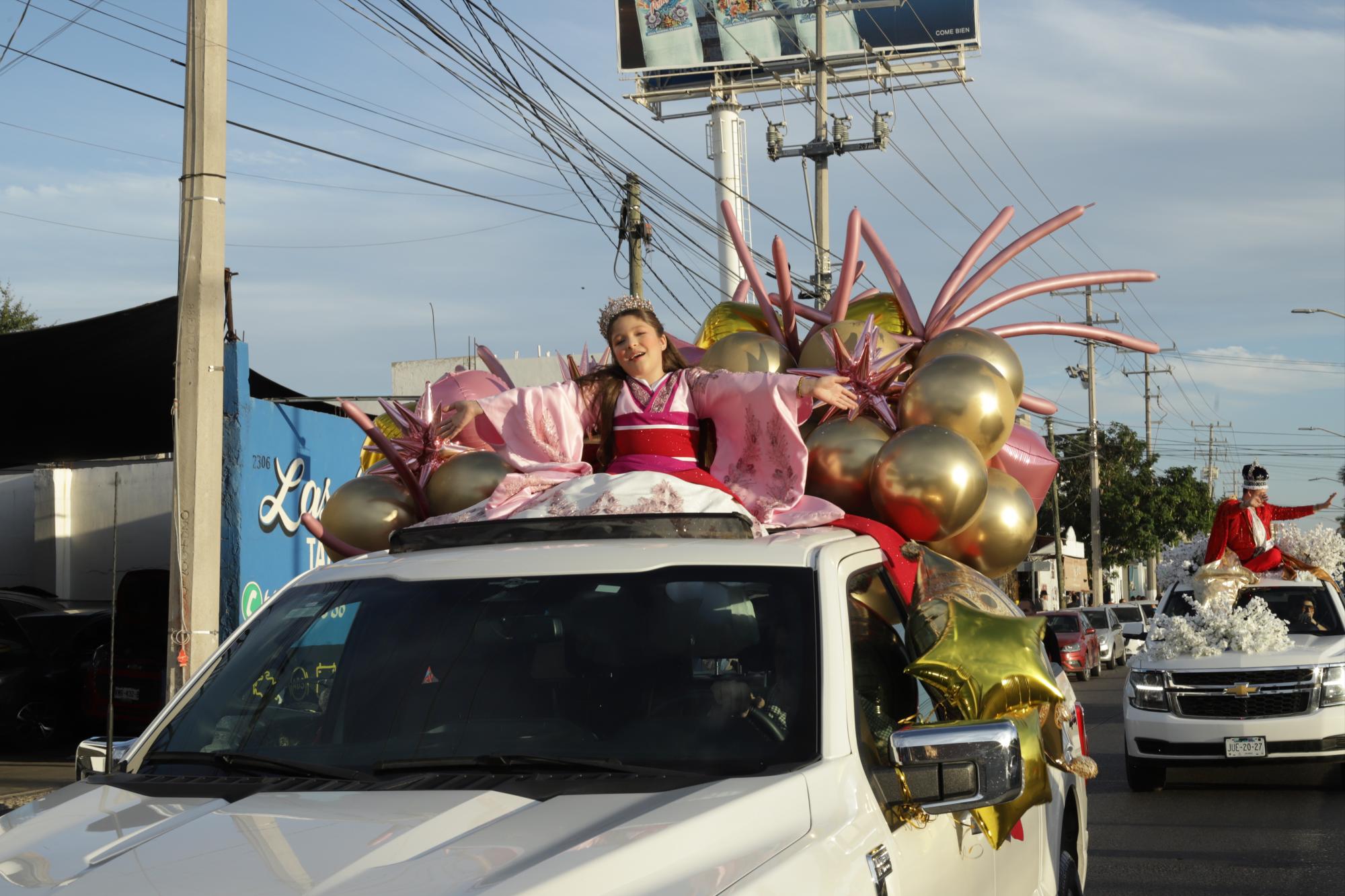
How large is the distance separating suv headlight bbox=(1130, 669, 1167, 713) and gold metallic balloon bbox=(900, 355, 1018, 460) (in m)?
6.33

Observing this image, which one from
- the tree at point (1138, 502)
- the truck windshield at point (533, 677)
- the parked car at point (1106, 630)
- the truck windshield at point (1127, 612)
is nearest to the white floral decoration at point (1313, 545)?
the truck windshield at point (533, 677)

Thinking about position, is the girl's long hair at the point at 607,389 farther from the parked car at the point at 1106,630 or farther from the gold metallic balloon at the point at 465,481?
the parked car at the point at 1106,630

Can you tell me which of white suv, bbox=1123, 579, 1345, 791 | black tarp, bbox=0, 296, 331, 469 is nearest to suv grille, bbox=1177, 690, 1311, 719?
white suv, bbox=1123, 579, 1345, 791

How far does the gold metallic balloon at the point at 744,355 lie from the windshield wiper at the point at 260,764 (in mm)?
2831

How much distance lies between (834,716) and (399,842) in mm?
1019

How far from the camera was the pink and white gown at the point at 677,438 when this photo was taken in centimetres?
483

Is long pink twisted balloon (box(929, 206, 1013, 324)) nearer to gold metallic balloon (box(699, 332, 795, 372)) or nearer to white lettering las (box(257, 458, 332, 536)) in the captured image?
gold metallic balloon (box(699, 332, 795, 372))

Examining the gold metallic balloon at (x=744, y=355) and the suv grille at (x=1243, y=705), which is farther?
the suv grille at (x=1243, y=705)

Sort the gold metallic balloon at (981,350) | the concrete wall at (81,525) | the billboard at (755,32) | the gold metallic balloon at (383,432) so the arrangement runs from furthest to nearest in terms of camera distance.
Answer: the billboard at (755,32)
the concrete wall at (81,525)
the gold metallic balloon at (383,432)
the gold metallic balloon at (981,350)

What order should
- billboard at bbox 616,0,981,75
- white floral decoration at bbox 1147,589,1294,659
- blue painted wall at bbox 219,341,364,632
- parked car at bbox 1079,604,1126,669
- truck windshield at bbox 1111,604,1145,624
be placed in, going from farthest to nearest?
billboard at bbox 616,0,981,75, truck windshield at bbox 1111,604,1145,624, parked car at bbox 1079,604,1126,669, blue painted wall at bbox 219,341,364,632, white floral decoration at bbox 1147,589,1294,659

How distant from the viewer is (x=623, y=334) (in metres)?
5.36

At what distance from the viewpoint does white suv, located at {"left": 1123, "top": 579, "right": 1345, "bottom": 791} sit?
34.5 feet

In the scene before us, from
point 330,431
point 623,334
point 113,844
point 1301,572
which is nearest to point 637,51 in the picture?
point 330,431

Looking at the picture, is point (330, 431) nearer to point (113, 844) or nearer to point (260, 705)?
point (260, 705)
